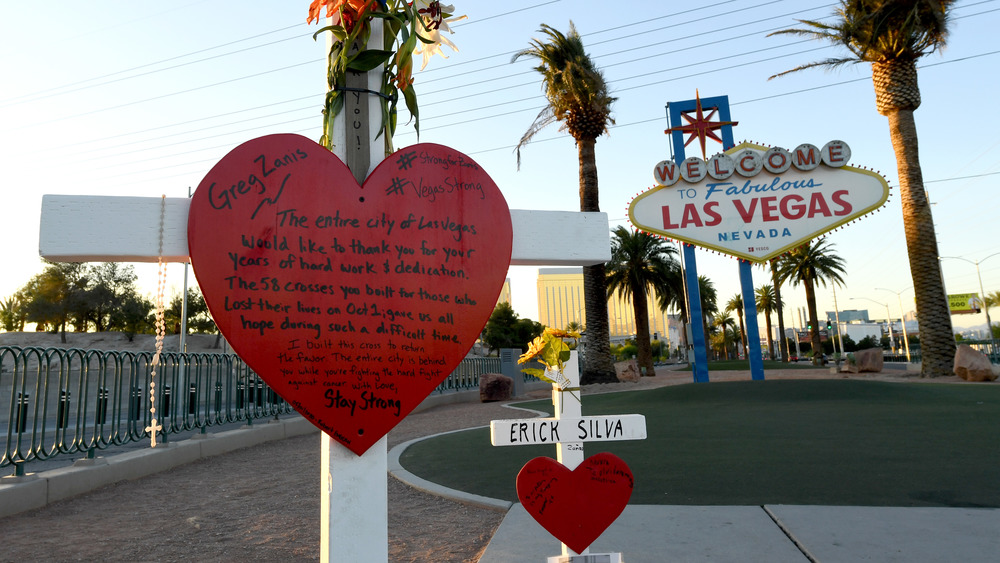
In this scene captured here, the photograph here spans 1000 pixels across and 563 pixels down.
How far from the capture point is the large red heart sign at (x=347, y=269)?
1.57 metres

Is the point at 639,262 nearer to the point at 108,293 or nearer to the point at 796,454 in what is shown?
the point at 796,454

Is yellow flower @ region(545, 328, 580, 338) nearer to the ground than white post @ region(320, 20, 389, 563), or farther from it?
farther from it

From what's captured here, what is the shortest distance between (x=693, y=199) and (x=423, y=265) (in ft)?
48.4

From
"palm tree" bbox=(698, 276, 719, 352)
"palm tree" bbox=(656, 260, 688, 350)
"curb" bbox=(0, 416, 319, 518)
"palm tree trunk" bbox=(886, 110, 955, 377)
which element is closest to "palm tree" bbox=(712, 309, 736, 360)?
"palm tree" bbox=(698, 276, 719, 352)

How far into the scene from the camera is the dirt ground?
3.87m

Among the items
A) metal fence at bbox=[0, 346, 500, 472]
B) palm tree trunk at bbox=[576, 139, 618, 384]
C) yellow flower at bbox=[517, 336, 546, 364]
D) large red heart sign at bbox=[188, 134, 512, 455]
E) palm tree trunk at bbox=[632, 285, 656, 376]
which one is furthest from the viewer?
palm tree trunk at bbox=[632, 285, 656, 376]

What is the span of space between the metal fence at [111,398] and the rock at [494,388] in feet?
24.2

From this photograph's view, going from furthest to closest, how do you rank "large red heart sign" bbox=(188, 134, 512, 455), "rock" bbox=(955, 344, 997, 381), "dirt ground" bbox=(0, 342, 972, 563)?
"rock" bbox=(955, 344, 997, 381) → "dirt ground" bbox=(0, 342, 972, 563) → "large red heart sign" bbox=(188, 134, 512, 455)

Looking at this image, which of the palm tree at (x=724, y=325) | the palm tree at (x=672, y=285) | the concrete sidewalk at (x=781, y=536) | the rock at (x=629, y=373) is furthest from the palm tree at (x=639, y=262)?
the palm tree at (x=724, y=325)

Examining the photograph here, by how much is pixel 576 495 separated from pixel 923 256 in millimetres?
19719

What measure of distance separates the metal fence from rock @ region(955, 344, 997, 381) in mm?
17944

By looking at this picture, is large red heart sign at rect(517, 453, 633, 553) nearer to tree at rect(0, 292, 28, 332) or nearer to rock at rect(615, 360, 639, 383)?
rock at rect(615, 360, 639, 383)

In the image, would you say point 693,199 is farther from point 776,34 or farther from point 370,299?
point 370,299

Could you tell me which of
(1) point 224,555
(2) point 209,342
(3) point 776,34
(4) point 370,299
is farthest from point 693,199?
(2) point 209,342
